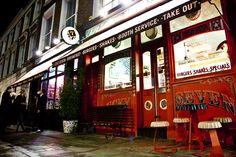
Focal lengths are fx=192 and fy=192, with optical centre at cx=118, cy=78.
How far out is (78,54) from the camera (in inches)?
245

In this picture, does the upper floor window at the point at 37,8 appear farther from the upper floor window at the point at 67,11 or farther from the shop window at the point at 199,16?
the shop window at the point at 199,16

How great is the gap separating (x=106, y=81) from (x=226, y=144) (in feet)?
15.1

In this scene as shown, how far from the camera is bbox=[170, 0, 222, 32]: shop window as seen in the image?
4.71 meters

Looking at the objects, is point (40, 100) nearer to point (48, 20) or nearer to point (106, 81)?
point (106, 81)

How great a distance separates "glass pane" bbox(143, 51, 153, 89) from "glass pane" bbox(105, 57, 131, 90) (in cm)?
60

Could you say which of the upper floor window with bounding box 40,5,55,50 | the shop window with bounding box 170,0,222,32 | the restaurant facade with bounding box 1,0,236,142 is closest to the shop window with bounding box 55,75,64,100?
the restaurant facade with bounding box 1,0,236,142

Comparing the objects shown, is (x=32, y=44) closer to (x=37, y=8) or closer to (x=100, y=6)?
(x=37, y=8)

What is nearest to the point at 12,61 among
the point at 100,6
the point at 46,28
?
the point at 46,28

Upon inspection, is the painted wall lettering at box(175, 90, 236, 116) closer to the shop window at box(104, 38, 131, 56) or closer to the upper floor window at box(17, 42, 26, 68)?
the shop window at box(104, 38, 131, 56)

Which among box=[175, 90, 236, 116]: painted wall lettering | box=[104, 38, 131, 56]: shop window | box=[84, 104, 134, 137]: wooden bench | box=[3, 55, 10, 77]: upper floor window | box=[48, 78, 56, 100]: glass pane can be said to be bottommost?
box=[84, 104, 134, 137]: wooden bench

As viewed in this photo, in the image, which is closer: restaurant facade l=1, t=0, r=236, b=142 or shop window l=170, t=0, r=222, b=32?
restaurant facade l=1, t=0, r=236, b=142

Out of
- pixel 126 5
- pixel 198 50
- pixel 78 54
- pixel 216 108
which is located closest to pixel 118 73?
pixel 78 54

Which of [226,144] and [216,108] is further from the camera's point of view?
[216,108]

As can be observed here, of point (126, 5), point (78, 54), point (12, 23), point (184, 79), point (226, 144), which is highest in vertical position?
point (12, 23)
